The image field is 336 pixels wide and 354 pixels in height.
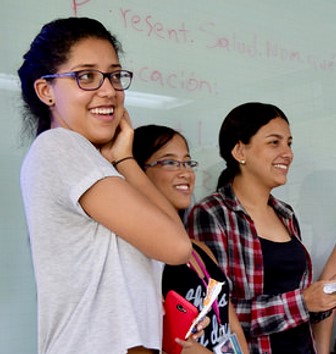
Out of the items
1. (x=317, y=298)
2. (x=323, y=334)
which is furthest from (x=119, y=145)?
(x=323, y=334)

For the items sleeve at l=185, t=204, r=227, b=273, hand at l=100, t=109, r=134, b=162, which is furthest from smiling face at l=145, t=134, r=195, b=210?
hand at l=100, t=109, r=134, b=162

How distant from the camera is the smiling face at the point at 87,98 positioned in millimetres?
912

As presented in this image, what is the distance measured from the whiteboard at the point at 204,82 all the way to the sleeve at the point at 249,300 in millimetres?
221

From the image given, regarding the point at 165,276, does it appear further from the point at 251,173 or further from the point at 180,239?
the point at 251,173

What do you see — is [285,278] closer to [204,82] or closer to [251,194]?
[251,194]

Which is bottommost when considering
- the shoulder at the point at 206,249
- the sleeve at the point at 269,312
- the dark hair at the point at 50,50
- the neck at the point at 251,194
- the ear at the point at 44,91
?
the sleeve at the point at 269,312

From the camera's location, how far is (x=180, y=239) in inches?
33.0

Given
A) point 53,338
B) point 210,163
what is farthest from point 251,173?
point 53,338

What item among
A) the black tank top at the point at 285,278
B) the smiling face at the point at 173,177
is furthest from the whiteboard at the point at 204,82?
the black tank top at the point at 285,278

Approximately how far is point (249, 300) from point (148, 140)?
0.47 metres

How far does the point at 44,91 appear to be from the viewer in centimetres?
95

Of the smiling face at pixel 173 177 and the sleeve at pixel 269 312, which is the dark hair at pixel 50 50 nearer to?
the smiling face at pixel 173 177

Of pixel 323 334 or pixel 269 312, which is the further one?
pixel 323 334

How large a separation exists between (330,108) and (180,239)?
51.2 inches
